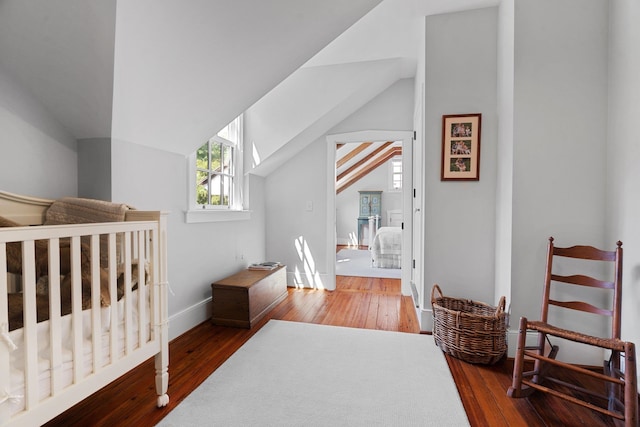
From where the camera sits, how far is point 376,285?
3.86m

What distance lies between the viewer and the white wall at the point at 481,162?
7.39ft

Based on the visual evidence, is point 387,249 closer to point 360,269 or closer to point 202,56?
point 360,269

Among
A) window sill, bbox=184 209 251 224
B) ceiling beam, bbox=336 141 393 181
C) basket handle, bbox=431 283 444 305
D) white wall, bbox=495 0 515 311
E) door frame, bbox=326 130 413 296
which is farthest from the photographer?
ceiling beam, bbox=336 141 393 181

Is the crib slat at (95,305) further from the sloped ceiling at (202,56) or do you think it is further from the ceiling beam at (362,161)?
the ceiling beam at (362,161)

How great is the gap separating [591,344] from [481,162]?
1340mm

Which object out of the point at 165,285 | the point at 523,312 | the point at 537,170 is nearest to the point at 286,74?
the point at 165,285

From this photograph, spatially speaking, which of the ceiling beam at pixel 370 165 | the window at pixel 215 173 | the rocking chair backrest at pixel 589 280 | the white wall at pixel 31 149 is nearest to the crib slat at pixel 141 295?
the white wall at pixel 31 149

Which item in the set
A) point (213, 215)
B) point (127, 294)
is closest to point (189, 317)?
point (213, 215)

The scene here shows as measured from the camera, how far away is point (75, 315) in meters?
1.08

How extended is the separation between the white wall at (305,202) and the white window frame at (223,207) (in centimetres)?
61

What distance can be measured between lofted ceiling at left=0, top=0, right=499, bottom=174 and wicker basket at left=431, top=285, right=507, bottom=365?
203 centimetres

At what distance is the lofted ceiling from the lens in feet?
4.20

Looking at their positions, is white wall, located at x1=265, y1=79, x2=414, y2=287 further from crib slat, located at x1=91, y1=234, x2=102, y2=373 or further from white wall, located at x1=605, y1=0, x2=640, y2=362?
crib slat, located at x1=91, y1=234, x2=102, y2=373

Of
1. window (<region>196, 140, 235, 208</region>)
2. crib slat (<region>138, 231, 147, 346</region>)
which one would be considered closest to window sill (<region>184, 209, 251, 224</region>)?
window (<region>196, 140, 235, 208</region>)
